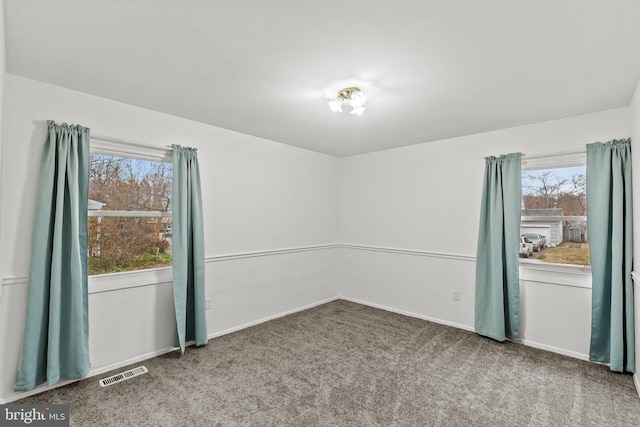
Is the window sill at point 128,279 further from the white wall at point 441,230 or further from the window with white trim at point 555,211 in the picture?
the window with white trim at point 555,211

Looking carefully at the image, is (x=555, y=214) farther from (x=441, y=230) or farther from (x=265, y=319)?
(x=265, y=319)

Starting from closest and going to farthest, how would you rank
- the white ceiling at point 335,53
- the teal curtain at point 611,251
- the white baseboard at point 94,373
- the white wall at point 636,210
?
the white ceiling at point 335,53 → the white baseboard at point 94,373 → the white wall at point 636,210 → the teal curtain at point 611,251

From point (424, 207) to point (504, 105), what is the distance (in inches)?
67.0

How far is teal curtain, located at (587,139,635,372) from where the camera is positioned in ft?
8.98

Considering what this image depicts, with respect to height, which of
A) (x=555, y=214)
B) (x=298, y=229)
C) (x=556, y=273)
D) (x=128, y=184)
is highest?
(x=128, y=184)

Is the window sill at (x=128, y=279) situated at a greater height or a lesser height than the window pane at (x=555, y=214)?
lesser

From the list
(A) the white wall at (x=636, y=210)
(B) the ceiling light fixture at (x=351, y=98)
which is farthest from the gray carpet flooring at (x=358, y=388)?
(B) the ceiling light fixture at (x=351, y=98)

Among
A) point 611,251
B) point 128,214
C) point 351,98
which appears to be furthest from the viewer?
point 128,214

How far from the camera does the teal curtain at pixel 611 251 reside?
8.98 ft

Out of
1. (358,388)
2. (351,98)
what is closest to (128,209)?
(351,98)

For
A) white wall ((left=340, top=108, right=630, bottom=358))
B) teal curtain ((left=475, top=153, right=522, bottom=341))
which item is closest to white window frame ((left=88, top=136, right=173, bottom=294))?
white wall ((left=340, top=108, right=630, bottom=358))

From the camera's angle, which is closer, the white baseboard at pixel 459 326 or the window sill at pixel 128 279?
the window sill at pixel 128 279

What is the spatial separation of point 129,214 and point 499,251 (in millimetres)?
3840

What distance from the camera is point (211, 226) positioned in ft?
11.7
